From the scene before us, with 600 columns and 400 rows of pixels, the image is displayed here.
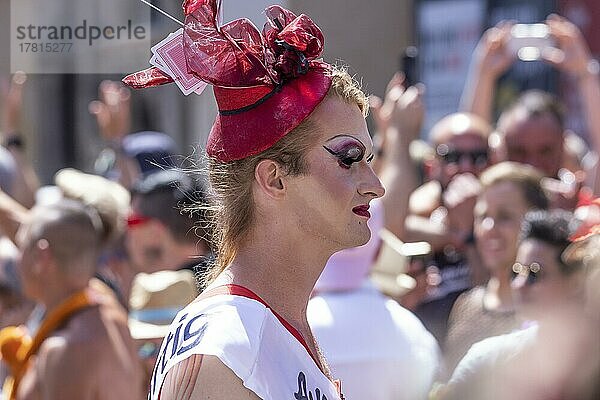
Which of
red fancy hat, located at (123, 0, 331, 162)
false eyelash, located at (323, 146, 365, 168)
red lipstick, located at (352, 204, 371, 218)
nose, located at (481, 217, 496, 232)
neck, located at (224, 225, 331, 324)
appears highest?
red fancy hat, located at (123, 0, 331, 162)

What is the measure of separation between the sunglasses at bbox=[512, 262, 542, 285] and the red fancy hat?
158cm

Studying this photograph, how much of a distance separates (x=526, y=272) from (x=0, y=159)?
2.94m

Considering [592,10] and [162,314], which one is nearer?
[162,314]

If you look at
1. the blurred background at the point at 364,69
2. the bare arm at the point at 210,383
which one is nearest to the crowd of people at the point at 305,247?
the bare arm at the point at 210,383

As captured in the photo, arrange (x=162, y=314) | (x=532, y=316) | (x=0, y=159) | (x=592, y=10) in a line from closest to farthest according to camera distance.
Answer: (x=532, y=316)
(x=162, y=314)
(x=0, y=159)
(x=592, y=10)

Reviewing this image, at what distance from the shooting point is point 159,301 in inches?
155

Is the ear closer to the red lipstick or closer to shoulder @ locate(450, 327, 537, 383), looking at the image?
the red lipstick

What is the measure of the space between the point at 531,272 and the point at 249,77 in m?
1.74

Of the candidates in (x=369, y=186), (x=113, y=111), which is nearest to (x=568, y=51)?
(x=113, y=111)

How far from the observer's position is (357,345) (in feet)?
11.2

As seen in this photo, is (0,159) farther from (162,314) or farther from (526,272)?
(526,272)

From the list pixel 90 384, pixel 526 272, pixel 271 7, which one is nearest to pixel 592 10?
pixel 526 272

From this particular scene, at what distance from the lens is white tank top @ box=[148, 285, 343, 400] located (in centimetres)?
179

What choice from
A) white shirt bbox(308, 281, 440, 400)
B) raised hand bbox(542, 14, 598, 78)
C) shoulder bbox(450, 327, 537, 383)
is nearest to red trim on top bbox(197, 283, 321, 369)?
shoulder bbox(450, 327, 537, 383)
